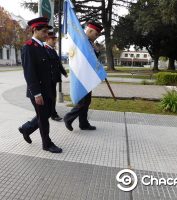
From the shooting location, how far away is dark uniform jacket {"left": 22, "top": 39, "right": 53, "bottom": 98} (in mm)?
5055

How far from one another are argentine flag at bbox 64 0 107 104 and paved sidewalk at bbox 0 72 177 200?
84cm

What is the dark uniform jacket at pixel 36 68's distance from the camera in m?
5.05

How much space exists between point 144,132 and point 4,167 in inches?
126

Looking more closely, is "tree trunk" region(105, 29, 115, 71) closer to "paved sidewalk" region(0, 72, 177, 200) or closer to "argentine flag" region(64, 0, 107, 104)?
"paved sidewalk" region(0, 72, 177, 200)

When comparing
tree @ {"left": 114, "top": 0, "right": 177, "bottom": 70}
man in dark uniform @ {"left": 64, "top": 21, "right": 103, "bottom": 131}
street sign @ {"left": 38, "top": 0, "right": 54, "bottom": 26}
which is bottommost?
man in dark uniform @ {"left": 64, "top": 21, "right": 103, "bottom": 131}

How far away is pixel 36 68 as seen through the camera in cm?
515

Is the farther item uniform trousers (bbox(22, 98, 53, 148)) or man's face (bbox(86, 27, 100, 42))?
man's face (bbox(86, 27, 100, 42))

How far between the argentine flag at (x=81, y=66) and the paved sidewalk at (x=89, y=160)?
0.84m

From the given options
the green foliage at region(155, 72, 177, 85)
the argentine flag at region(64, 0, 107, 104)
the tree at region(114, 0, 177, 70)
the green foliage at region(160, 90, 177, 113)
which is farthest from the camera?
the tree at region(114, 0, 177, 70)

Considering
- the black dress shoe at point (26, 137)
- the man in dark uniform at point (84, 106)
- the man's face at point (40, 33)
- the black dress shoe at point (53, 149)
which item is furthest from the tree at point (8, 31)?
the black dress shoe at point (53, 149)

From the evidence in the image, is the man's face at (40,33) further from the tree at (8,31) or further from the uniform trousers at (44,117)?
the tree at (8,31)

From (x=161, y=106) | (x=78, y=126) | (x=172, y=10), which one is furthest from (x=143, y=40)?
(x=78, y=126)

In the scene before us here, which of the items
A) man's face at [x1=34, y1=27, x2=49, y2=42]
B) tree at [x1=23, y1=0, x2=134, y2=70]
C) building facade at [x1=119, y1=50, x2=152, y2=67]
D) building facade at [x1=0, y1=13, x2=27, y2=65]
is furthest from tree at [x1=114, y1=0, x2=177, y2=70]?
building facade at [x1=119, y1=50, x2=152, y2=67]

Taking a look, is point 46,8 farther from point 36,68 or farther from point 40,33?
point 36,68
